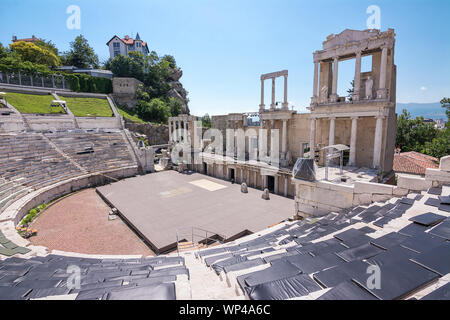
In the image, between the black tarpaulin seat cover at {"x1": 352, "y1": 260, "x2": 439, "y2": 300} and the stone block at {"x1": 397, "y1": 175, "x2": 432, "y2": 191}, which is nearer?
the black tarpaulin seat cover at {"x1": 352, "y1": 260, "x2": 439, "y2": 300}

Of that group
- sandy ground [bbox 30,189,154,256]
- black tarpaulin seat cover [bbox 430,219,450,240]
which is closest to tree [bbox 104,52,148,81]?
sandy ground [bbox 30,189,154,256]

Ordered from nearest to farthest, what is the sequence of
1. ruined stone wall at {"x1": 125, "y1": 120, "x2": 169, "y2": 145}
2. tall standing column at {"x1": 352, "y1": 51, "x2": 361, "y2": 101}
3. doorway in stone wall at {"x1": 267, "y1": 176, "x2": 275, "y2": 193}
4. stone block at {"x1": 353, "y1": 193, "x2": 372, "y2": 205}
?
1. stone block at {"x1": 353, "y1": 193, "x2": 372, "y2": 205}
2. tall standing column at {"x1": 352, "y1": 51, "x2": 361, "y2": 101}
3. doorway in stone wall at {"x1": 267, "y1": 176, "x2": 275, "y2": 193}
4. ruined stone wall at {"x1": 125, "y1": 120, "x2": 169, "y2": 145}

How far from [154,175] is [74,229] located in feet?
45.6

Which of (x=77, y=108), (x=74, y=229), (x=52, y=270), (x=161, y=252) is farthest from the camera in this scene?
(x=77, y=108)

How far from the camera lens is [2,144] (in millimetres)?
21234

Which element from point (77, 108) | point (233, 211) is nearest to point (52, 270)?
point (233, 211)

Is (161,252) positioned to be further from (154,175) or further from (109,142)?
(109,142)

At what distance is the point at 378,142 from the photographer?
15.8 m

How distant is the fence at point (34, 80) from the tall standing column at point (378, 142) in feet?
170

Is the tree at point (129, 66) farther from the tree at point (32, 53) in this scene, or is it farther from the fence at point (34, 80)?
the fence at point (34, 80)

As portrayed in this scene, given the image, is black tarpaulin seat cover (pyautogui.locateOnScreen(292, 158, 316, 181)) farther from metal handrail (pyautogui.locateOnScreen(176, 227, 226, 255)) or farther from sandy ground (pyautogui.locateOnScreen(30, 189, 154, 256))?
sandy ground (pyautogui.locateOnScreen(30, 189, 154, 256))

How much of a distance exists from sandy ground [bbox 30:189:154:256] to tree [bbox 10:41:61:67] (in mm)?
44062

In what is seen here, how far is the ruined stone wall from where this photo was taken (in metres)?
40.6
